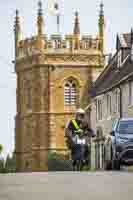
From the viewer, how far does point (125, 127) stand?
85.7ft

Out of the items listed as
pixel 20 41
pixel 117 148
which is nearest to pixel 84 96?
pixel 20 41

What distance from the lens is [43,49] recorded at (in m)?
99.6

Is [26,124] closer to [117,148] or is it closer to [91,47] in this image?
[91,47]

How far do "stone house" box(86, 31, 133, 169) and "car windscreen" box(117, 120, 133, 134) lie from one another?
18931 millimetres

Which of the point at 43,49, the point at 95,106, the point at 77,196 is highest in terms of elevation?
the point at 43,49

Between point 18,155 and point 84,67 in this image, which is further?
point 18,155

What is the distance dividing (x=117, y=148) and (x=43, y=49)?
7469cm

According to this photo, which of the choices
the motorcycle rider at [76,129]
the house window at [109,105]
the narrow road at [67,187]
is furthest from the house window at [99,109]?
the narrow road at [67,187]

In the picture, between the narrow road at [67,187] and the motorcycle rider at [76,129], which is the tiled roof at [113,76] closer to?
the motorcycle rider at [76,129]

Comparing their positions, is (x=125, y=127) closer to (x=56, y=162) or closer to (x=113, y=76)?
(x=113, y=76)

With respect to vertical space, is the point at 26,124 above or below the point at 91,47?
below

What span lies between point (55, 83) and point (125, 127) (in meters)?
73.1

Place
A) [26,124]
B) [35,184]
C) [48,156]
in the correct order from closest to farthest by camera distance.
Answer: [35,184] < [48,156] < [26,124]

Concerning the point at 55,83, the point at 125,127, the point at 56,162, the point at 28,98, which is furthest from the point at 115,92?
the point at 28,98
